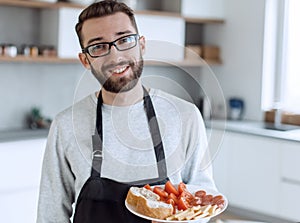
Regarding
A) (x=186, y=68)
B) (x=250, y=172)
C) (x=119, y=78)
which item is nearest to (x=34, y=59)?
(x=186, y=68)

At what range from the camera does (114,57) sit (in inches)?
52.5

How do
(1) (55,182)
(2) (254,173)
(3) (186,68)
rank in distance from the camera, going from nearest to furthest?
(1) (55,182) → (3) (186,68) → (2) (254,173)

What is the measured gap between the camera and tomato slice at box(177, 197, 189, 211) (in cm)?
133

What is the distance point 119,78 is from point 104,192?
1.10 ft

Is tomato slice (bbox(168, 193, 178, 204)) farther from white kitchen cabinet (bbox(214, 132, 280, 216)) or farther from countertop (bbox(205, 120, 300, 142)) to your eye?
white kitchen cabinet (bbox(214, 132, 280, 216))

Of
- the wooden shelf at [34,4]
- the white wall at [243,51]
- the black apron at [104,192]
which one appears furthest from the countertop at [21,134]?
the black apron at [104,192]

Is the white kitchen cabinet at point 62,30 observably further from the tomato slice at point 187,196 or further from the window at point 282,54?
the tomato slice at point 187,196

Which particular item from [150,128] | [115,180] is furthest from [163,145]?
[115,180]

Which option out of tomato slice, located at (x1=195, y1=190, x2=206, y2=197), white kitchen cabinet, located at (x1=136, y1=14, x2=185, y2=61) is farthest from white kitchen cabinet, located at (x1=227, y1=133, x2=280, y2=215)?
tomato slice, located at (x1=195, y1=190, x2=206, y2=197)

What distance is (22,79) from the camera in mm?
3863

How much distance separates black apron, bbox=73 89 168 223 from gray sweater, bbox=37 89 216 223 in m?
0.01

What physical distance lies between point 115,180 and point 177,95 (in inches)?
11.0

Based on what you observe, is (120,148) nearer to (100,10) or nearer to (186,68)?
(100,10)

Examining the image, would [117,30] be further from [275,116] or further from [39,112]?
[275,116]
